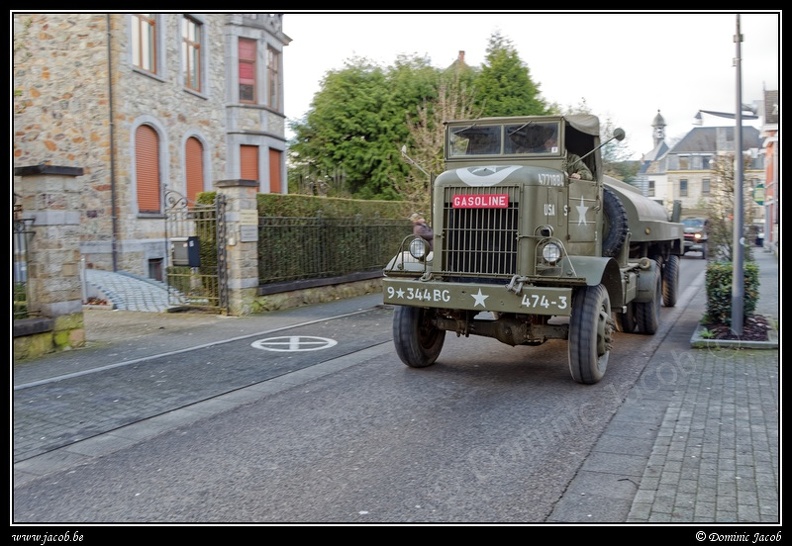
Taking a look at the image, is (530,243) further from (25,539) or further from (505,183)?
(25,539)

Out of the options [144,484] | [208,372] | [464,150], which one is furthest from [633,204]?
[144,484]

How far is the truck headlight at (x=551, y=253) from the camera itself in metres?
6.77

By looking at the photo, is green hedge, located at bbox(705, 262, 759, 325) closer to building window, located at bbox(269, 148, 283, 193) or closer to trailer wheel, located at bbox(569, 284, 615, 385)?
trailer wheel, located at bbox(569, 284, 615, 385)

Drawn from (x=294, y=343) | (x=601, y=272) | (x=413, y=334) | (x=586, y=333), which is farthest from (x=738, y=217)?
(x=294, y=343)

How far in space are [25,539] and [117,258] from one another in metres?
13.3

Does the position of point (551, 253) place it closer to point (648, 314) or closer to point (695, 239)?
point (648, 314)

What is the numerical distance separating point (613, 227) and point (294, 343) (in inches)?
180

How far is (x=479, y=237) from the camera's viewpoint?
730cm

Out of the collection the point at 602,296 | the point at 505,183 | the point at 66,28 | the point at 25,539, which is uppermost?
the point at 66,28

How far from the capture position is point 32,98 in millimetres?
16422

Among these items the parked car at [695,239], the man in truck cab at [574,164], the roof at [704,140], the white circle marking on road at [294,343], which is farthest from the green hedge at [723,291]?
the roof at [704,140]

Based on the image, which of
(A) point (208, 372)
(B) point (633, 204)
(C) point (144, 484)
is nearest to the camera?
(C) point (144, 484)

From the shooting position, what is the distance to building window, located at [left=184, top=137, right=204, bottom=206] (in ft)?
63.4

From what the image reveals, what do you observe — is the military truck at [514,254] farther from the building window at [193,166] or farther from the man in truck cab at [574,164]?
the building window at [193,166]
